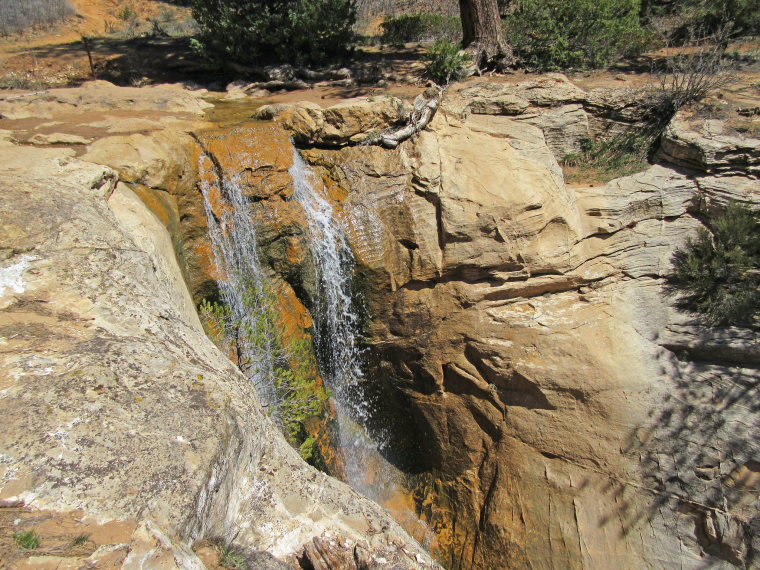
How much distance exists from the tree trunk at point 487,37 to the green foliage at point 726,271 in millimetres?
5002

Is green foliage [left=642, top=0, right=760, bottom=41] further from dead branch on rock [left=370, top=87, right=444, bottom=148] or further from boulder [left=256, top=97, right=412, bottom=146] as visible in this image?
boulder [left=256, top=97, right=412, bottom=146]

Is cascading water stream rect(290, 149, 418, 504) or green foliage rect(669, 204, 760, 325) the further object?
cascading water stream rect(290, 149, 418, 504)

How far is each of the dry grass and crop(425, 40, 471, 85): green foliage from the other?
13.4m

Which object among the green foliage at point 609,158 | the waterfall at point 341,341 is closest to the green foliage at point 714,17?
the green foliage at point 609,158

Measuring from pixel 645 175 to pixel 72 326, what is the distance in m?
6.66

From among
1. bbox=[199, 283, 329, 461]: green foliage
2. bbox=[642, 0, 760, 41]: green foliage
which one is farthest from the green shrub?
bbox=[642, 0, 760, 41]: green foliage

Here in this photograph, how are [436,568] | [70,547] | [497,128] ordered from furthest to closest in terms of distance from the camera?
1. [497,128]
2. [436,568]
3. [70,547]

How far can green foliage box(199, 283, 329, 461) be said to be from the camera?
5.25m

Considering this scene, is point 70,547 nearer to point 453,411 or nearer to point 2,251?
point 2,251

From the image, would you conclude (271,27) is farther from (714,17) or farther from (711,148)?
(714,17)

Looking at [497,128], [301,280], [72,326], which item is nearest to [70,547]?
[72,326]

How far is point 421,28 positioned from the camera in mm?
12836

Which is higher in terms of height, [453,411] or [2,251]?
[2,251]

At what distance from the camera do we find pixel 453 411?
6184mm
